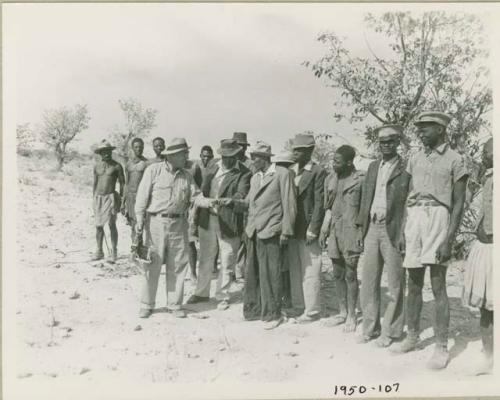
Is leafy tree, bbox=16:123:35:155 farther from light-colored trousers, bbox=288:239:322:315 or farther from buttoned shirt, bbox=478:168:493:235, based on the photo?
buttoned shirt, bbox=478:168:493:235

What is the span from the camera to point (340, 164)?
237 inches

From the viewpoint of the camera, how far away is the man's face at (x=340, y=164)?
237 inches

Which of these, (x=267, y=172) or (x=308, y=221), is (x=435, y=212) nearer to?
(x=308, y=221)

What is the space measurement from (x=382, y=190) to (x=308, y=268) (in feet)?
4.60

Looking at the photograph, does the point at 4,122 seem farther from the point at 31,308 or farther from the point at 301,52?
the point at 301,52

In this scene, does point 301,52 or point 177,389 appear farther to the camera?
point 301,52

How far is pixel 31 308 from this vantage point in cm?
620

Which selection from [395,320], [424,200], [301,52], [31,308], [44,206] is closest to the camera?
[424,200]

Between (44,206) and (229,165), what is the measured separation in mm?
3707

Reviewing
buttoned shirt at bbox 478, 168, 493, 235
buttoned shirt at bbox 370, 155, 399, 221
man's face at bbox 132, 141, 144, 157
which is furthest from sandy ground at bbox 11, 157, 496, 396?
man's face at bbox 132, 141, 144, 157

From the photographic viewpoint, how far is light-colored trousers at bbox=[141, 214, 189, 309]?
654 centimetres

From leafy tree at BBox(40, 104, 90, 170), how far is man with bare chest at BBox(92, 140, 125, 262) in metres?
0.80

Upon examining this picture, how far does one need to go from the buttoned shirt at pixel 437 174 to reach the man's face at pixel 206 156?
372 cm

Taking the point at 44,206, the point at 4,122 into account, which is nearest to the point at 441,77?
the point at 4,122
